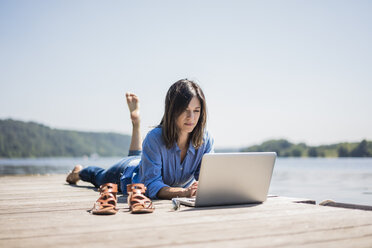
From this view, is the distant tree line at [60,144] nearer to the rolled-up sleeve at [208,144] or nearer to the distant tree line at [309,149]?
the distant tree line at [309,149]

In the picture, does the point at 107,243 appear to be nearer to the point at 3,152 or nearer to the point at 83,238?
the point at 83,238

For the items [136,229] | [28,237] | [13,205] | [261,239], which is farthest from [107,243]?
[13,205]

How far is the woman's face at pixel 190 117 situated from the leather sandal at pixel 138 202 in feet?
2.36

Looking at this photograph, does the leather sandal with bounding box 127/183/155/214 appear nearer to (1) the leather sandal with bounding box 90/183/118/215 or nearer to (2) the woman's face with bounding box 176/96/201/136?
(1) the leather sandal with bounding box 90/183/118/215

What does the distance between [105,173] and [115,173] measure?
29 cm

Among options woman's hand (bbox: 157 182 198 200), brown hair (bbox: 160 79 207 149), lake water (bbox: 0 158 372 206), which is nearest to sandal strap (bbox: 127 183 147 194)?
woman's hand (bbox: 157 182 198 200)

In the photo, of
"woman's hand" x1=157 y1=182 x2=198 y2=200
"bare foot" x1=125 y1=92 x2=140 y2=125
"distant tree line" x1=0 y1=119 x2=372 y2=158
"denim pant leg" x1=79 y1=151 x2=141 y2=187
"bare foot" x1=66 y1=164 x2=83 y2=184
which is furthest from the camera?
"distant tree line" x1=0 y1=119 x2=372 y2=158

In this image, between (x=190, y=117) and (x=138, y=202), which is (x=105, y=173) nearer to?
(x=190, y=117)

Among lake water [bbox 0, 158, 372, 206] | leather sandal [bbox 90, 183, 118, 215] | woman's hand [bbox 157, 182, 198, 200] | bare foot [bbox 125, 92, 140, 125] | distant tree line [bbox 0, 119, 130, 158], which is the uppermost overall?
bare foot [bbox 125, 92, 140, 125]

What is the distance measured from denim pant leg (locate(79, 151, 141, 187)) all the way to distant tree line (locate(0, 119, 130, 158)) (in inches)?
2919

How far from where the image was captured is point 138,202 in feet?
8.68

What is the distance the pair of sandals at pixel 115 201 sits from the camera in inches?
101

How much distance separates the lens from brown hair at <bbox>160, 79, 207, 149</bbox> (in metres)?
3.25

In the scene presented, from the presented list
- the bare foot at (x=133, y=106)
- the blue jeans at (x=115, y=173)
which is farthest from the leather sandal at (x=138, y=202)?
the bare foot at (x=133, y=106)
